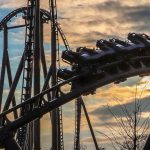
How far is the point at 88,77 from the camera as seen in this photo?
1021 inches

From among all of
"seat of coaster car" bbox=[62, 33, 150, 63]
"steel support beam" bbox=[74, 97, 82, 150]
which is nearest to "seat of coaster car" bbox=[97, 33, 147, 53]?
"seat of coaster car" bbox=[62, 33, 150, 63]

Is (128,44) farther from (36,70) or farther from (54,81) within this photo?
(54,81)

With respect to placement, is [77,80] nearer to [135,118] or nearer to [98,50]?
[98,50]

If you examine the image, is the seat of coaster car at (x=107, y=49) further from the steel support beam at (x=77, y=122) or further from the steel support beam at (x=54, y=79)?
the steel support beam at (x=77, y=122)

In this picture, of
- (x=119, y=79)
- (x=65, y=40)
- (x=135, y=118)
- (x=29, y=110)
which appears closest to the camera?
(x=135, y=118)

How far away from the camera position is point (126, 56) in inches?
1055

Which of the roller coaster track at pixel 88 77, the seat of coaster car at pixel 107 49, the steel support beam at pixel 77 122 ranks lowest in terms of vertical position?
the steel support beam at pixel 77 122

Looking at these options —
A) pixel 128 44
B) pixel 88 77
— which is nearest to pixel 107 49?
pixel 128 44

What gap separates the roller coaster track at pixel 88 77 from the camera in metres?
25.2

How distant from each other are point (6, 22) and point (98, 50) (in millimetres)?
13367

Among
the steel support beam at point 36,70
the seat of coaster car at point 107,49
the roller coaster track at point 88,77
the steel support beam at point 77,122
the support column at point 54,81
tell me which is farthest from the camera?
the steel support beam at point 77,122

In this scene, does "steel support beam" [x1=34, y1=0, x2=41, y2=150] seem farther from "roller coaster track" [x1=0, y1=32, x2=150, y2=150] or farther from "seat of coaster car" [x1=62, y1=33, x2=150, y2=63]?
"seat of coaster car" [x1=62, y1=33, x2=150, y2=63]

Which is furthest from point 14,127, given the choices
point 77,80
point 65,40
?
point 65,40

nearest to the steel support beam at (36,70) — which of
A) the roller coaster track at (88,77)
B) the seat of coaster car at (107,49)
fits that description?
the roller coaster track at (88,77)
